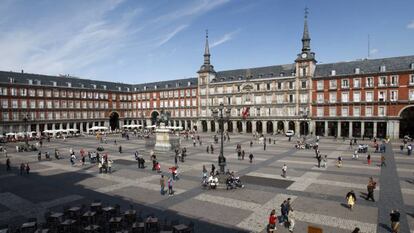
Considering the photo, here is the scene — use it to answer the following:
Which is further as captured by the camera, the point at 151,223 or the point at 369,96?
the point at 369,96

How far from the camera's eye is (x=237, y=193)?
62.1 feet

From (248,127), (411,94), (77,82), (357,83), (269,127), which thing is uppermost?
(77,82)

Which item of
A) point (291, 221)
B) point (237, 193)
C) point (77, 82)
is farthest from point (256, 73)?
point (291, 221)

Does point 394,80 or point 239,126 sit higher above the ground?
point 394,80

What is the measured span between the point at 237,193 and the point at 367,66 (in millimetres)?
51239

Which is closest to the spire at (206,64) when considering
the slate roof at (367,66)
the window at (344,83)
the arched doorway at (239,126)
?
the arched doorway at (239,126)

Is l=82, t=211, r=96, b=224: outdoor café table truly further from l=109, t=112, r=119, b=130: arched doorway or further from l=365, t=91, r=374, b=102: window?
l=109, t=112, r=119, b=130: arched doorway

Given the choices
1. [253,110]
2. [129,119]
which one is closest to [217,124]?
[253,110]

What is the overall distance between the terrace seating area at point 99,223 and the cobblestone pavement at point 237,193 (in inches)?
65.3

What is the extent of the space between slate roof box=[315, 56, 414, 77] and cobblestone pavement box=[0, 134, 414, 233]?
3017cm

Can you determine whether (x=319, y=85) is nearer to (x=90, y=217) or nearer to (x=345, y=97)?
(x=345, y=97)

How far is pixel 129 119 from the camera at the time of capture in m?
95.4

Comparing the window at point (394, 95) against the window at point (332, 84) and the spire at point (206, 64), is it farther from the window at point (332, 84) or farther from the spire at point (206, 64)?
the spire at point (206, 64)

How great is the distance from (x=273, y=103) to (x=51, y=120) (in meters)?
56.6
